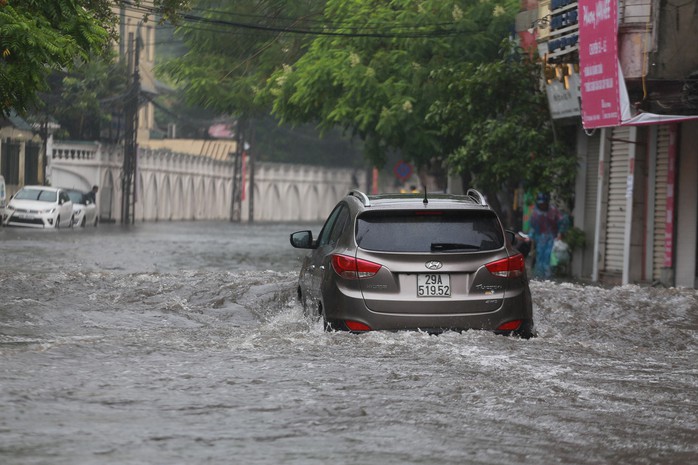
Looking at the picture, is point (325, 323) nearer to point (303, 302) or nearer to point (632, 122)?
point (303, 302)

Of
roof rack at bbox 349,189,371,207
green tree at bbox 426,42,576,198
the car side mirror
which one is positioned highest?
green tree at bbox 426,42,576,198

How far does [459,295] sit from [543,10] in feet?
61.4

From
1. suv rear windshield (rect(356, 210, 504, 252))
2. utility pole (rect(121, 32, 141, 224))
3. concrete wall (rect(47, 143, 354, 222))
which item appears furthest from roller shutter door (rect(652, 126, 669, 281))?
concrete wall (rect(47, 143, 354, 222))

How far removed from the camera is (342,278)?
10.8m

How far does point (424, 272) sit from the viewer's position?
10.8 meters

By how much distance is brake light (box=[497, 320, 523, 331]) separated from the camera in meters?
10.9

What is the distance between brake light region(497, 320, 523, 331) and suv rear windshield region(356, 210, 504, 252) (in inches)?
23.3

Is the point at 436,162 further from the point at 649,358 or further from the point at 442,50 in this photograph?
the point at 649,358

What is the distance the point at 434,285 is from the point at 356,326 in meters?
0.66

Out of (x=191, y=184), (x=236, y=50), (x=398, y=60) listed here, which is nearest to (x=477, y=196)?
(x=398, y=60)

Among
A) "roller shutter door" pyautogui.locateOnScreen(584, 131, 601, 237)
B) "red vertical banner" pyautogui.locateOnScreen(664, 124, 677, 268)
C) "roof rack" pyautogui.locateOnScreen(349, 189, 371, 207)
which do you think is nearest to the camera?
"roof rack" pyautogui.locateOnScreen(349, 189, 371, 207)

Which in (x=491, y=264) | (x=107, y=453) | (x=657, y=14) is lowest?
(x=107, y=453)

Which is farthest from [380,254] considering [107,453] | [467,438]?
[107,453]

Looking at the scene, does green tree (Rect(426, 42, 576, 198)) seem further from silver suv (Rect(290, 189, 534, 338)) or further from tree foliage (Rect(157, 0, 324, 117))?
silver suv (Rect(290, 189, 534, 338))
